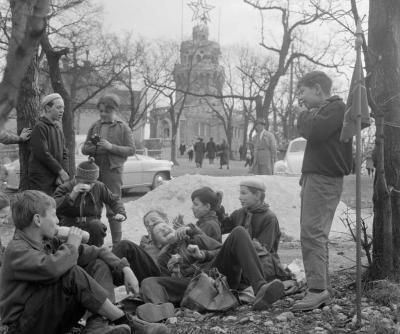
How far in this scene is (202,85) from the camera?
45062 millimetres

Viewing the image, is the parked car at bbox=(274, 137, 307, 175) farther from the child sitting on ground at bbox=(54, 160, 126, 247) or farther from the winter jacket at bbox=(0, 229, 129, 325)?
the winter jacket at bbox=(0, 229, 129, 325)

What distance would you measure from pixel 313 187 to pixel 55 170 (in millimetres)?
2783

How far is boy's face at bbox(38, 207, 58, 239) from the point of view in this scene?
11.3 ft

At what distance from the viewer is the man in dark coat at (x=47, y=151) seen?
19.2 ft

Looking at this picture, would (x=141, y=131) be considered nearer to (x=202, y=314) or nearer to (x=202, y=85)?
(x=202, y=85)

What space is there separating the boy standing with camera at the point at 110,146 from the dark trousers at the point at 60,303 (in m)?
2.89

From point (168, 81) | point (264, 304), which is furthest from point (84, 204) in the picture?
point (168, 81)

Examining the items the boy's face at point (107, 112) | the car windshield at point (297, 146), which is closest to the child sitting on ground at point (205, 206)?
the boy's face at point (107, 112)

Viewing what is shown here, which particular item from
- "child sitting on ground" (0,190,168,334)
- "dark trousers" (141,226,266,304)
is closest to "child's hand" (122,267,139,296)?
"child sitting on ground" (0,190,168,334)

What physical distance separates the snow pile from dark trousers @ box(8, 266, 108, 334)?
21.6 ft

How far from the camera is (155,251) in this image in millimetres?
5004

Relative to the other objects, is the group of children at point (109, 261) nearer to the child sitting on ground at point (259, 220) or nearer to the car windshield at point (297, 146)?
the child sitting on ground at point (259, 220)

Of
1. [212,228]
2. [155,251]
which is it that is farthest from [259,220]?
[155,251]

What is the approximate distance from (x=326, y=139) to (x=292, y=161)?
46.9 feet
